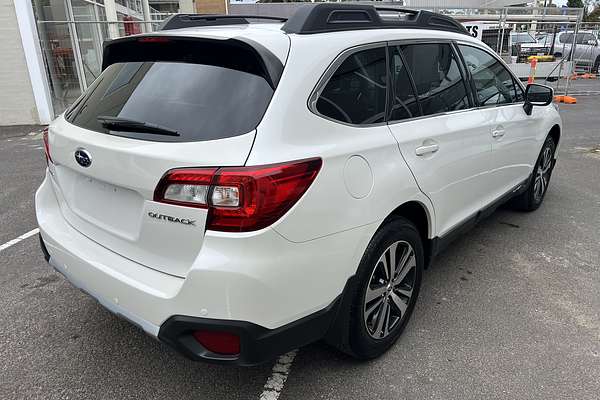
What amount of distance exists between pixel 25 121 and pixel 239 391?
34.0 feet

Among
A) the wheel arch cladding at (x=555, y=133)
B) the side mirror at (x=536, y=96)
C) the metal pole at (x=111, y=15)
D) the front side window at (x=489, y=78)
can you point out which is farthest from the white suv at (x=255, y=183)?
the metal pole at (x=111, y=15)

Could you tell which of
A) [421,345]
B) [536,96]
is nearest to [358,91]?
[421,345]

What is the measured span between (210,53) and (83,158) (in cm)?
78

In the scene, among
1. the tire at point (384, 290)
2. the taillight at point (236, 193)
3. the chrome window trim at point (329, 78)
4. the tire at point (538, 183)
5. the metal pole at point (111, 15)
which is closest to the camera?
the taillight at point (236, 193)

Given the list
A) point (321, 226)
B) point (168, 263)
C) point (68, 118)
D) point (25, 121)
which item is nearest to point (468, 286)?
point (321, 226)

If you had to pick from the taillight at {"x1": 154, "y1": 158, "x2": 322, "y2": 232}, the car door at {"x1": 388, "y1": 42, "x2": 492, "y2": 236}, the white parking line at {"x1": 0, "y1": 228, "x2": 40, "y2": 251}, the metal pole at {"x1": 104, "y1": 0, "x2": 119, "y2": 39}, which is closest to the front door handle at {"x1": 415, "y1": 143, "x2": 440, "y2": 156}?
the car door at {"x1": 388, "y1": 42, "x2": 492, "y2": 236}

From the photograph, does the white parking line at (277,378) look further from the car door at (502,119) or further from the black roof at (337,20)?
the car door at (502,119)

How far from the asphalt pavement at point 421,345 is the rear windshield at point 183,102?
1.30m

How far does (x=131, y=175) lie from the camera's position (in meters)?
2.05

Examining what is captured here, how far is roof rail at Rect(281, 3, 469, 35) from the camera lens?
2.30 meters

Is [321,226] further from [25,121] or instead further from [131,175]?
[25,121]

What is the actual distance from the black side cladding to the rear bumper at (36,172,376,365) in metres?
0.71

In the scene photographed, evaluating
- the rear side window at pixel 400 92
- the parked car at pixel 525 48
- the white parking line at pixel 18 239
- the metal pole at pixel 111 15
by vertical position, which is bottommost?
the parked car at pixel 525 48

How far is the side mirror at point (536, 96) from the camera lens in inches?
167
